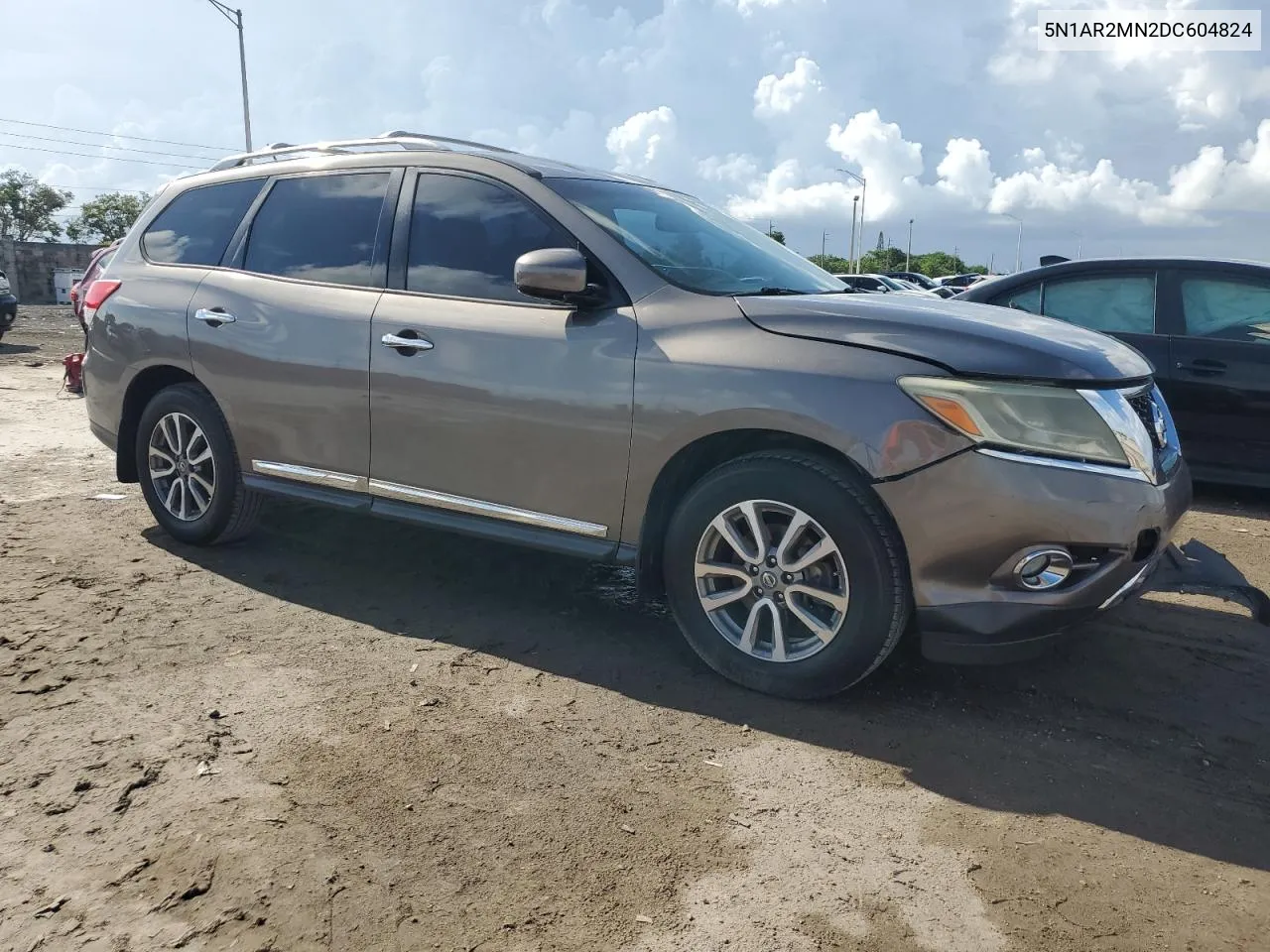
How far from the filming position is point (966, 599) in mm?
3172

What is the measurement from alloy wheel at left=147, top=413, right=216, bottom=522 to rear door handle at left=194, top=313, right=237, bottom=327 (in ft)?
1.58

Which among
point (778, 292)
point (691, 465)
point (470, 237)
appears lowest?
point (691, 465)

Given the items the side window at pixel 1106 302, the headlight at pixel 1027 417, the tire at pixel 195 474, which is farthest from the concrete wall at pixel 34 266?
the headlight at pixel 1027 417

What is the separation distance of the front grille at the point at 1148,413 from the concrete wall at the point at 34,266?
133ft

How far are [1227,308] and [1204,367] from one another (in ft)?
1.43

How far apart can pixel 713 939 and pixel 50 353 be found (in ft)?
56.9

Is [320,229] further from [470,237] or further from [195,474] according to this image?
[195,474]

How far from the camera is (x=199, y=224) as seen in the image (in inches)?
205

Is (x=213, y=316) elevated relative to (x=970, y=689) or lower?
elevated

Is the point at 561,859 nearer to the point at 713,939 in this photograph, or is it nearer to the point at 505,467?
the point at 713,939

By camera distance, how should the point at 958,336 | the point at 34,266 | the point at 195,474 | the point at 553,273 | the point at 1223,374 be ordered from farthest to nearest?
1. the point at 34,266
2. the point at 1223,374
3. the point at 195,474
4. the point at 553,273
5. the point at 958,336

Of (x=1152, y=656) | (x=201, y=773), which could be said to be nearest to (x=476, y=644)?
(x=201, y=773)

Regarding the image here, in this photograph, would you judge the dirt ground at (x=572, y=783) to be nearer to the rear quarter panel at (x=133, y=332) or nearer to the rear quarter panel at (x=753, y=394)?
the rear quarter panel at (x=753, y=394)


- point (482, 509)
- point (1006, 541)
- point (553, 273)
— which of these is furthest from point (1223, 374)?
point (482, 509)
